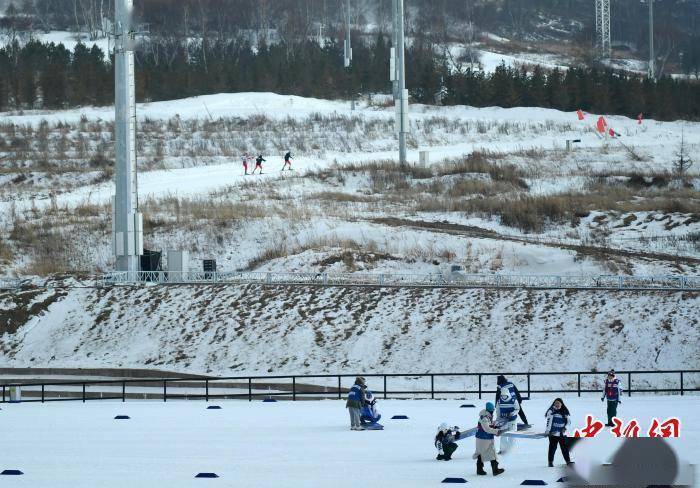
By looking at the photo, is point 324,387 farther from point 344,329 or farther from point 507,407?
point 507,407

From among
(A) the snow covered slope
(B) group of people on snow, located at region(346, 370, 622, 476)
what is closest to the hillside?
(A) the snow covered slope

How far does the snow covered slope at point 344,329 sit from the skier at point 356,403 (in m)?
11.7

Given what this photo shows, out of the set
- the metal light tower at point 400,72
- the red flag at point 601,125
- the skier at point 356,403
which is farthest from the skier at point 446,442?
the red flag at point 601,125

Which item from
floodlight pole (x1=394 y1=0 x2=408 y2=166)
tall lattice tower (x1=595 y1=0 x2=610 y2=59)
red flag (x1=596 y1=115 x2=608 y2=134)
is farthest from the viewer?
tall lattice tower (x1=595 y1=0 x2=610 y2=59)

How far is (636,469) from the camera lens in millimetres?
16312

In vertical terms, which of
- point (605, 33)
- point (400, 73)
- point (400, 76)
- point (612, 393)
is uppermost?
point (605, 33)

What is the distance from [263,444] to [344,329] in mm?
16532

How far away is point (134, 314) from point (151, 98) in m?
53.0

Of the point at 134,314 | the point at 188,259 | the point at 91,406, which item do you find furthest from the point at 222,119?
the point at 91,406

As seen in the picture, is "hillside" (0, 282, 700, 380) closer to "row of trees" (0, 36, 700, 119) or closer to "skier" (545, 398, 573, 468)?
"skier" (545, 398, 573, 468)

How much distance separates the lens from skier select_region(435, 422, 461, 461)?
21.7m

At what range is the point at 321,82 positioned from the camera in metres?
98.1

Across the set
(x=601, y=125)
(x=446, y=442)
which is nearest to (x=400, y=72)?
(x=601, y=125)

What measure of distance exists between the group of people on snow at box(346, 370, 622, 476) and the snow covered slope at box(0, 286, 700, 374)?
11.4 meters
